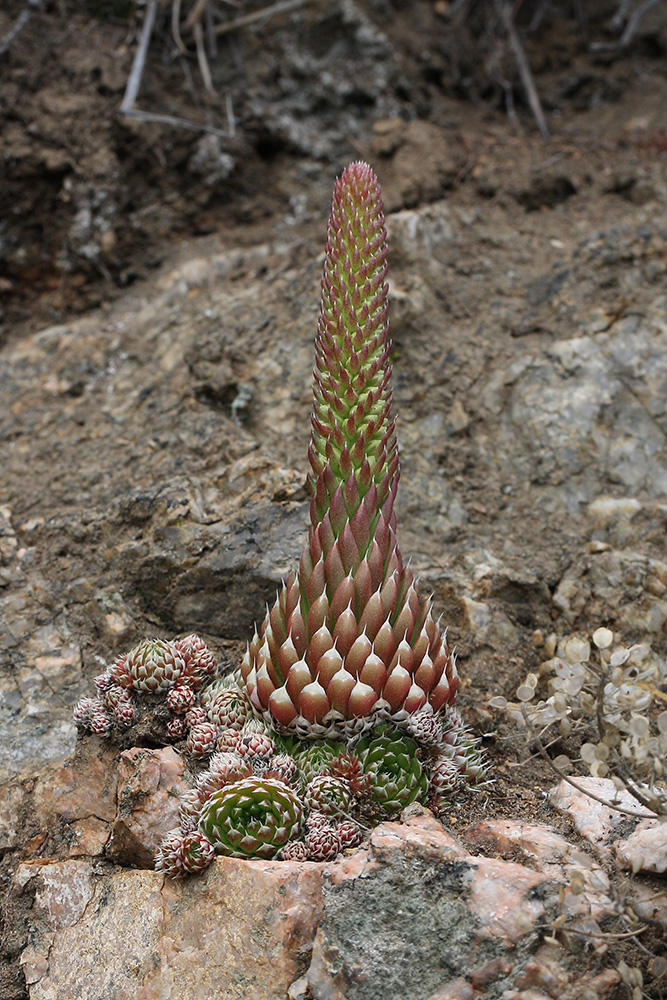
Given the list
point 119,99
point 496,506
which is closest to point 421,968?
point 496,506

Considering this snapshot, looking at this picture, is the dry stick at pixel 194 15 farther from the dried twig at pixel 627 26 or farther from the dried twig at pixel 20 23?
the dried twig at pixel 627 26

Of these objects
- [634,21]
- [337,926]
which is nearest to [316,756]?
[337,926]

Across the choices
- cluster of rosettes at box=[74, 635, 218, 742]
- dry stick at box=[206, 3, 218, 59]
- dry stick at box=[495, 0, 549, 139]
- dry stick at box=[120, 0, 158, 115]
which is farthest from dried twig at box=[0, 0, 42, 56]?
cluster of rosettes at box=[74, 635, 218, 742]

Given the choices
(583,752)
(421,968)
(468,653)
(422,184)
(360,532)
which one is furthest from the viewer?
(422,184)

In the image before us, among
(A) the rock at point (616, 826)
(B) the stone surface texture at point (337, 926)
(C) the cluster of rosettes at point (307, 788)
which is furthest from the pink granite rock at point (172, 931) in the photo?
(A) the rock at point (616, 826)

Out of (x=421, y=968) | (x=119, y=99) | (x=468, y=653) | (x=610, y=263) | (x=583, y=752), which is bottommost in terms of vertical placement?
(x=468, y=653)

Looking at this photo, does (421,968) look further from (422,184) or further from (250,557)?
(422,184)
